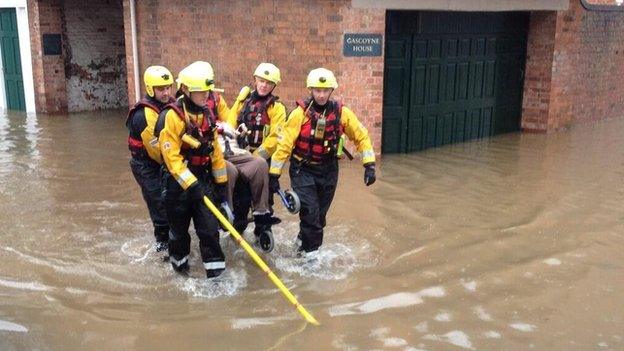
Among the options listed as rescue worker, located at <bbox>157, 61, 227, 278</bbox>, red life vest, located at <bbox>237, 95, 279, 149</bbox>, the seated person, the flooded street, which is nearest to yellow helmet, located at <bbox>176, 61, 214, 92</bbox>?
rescue worker, located at <bbox>157, 61, 227, 278</bbox>

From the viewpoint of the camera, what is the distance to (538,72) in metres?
12.5

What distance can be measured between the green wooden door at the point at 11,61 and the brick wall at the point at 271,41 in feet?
12.9

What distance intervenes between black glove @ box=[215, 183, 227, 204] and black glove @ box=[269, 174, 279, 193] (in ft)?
1.31

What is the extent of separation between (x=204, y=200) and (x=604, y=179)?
6003 millimetres

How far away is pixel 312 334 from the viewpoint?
4.79 metres

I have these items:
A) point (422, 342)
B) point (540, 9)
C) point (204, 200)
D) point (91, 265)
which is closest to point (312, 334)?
point (422, 342)

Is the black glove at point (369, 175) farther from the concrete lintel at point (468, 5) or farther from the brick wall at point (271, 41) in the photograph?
the concrete lintel at point (468, 5)

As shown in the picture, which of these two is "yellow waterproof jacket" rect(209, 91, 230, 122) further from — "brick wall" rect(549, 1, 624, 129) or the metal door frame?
the metal door frame

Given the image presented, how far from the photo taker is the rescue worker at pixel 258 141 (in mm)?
6145

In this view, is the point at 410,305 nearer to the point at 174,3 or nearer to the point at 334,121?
the point at 334,121

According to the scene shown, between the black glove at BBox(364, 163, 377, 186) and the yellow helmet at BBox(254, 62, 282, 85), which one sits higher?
the yellow helmet at BBox(254, 62, 282, 85)

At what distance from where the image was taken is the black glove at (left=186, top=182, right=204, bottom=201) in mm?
5184

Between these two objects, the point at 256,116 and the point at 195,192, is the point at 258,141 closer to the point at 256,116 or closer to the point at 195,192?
the point at 256,116

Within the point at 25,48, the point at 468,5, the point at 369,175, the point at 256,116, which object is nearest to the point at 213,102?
the point at 256,116
